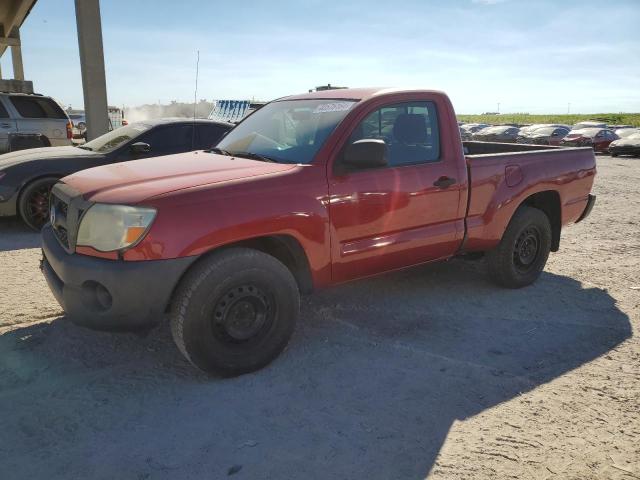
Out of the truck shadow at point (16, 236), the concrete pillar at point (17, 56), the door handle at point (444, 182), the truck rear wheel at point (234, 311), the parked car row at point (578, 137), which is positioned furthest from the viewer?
the concrete pillar at point (17, 56)

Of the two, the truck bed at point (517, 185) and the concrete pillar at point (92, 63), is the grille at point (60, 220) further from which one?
the concrete pillar at point (92, 63)

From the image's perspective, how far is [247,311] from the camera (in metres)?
3.22

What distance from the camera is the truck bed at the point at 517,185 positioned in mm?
4324

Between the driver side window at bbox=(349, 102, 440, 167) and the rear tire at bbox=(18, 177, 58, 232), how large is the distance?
4708 mm

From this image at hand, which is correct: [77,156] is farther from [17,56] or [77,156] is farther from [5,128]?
[17,56]

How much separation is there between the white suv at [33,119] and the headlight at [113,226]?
847 cm

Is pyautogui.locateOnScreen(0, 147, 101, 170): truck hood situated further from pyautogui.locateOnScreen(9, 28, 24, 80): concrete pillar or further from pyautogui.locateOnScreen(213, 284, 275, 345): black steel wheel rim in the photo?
pyautogui.locateOnScreen(9, 28, 24, 80): concrete pillar

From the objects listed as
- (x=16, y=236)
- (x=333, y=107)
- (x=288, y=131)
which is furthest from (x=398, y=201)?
(x=16, y=236)

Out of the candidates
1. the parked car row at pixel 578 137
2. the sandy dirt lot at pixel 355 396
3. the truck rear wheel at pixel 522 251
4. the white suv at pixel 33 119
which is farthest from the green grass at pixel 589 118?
the sandy dirt lot at pixel 355 396

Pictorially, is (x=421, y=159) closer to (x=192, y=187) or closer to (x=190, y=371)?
(x=192, y=187)

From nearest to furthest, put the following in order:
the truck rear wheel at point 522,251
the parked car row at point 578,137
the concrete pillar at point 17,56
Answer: the truck rear wheel at point 522,251
the parked car row at point 578,137
the concrete pillar at point 17,56

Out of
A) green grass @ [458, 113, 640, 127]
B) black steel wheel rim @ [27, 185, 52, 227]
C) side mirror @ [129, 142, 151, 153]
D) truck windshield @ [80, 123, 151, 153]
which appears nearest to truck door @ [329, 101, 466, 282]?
side mirror @ [129, 142, 151, 153]

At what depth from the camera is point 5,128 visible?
10148 millimetres

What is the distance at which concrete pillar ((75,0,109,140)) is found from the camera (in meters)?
12.1
